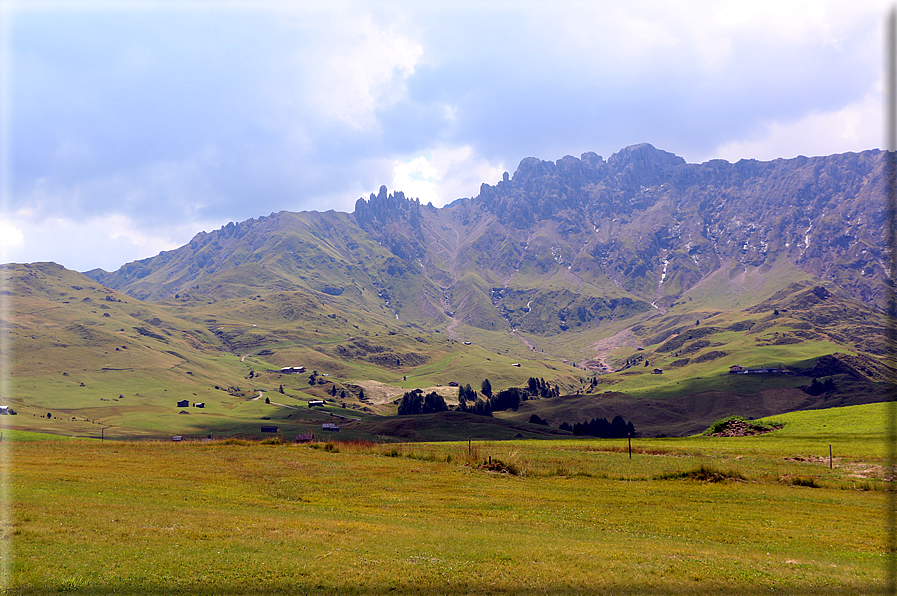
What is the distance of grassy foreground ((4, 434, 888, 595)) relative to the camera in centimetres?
2242

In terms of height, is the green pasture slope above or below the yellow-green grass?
above

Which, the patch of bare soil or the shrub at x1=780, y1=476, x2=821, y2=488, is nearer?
the shrub at x1=780, y1=476, x2=821, y2=488

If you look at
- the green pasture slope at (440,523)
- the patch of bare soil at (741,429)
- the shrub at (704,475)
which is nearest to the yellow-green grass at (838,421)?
the patch of bare soil at (741,429)

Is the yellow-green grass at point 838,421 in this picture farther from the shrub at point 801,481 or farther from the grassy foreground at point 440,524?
the shrub at point 801,481

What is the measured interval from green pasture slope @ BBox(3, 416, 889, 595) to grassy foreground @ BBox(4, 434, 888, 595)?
0.13 metres

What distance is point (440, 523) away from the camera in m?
34.3

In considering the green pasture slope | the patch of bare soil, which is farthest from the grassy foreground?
the patch of bare soil

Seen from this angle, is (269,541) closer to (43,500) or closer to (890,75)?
(43,500)

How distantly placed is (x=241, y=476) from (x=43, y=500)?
57.4 feet

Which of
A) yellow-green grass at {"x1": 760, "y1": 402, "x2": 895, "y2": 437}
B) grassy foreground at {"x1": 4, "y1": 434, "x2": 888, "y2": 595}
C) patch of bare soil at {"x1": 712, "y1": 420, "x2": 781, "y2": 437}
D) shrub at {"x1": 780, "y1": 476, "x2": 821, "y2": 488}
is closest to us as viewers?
grassy foreground at {"x1": 4, "y1": 434, "x2": 888, "y2": 595}

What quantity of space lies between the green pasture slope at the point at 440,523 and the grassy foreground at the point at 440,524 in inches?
5.0

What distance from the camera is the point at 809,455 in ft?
204

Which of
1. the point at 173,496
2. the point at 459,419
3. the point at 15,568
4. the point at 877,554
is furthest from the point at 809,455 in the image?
the point at 459,419

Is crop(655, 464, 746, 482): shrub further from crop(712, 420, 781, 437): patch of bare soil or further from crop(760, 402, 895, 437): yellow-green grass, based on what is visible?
crop(712, 420, 781, 437): patch of bare soil
